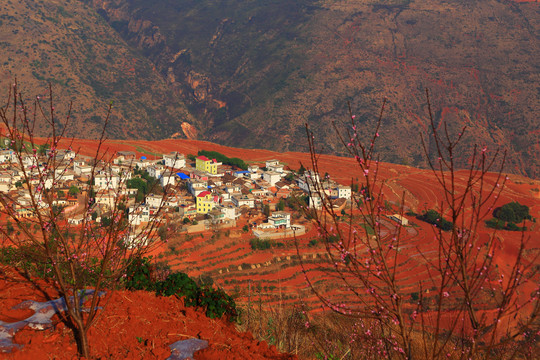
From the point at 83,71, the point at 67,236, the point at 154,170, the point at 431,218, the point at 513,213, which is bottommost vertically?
the point at 431,218

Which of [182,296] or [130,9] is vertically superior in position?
[130,9]

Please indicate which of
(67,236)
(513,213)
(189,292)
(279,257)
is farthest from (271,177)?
(67,236)

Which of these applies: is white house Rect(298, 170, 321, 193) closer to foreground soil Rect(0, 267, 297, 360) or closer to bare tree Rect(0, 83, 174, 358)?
bare tree Rect(0, 83, 174, 358)

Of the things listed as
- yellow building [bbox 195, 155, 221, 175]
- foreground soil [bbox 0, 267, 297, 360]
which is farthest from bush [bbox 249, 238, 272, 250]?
foreground soil [bbox 0, 267, 297, 360]

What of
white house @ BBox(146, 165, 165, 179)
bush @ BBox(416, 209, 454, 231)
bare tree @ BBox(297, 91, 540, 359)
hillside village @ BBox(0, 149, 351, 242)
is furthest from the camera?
white house @ BBox(146, 165, 165, 179)

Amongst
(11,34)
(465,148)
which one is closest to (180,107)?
(11,34)

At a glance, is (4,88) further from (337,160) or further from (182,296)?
(182,296)

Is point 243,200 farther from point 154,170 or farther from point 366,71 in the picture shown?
point 366,71
